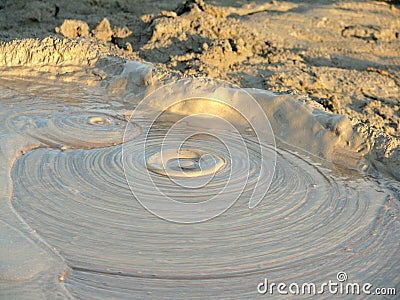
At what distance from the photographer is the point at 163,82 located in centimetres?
363

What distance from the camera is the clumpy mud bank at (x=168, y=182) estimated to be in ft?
6.63

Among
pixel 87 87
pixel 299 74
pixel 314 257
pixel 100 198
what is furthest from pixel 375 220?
pixel 299 74

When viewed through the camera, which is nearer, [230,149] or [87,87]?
[230,149]

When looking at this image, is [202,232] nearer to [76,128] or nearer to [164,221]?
[164,221]

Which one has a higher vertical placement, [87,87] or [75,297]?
[87,87]

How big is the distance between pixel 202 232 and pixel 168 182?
0.46 meters

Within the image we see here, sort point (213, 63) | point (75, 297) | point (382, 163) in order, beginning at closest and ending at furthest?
point (75, 297)
point (382, 163)
point (213, 63)

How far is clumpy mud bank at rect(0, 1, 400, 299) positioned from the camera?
6.63 feet

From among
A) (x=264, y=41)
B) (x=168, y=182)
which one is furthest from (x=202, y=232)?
(x=264, y=41)

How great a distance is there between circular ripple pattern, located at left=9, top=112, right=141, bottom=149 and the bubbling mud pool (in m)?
0.01

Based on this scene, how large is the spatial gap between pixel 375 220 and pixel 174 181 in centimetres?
98

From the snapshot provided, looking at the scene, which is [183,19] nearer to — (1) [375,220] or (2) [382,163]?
(2) [382,163]

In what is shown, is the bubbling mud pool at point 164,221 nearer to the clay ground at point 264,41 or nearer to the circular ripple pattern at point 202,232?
the circular ripple pattern at point 202,232

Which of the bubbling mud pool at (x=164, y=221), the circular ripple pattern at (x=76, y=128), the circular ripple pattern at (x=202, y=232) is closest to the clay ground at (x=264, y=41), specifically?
the circular ripple pattern at (x=76, y=128)
